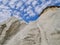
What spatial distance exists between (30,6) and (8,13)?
0.28 metres

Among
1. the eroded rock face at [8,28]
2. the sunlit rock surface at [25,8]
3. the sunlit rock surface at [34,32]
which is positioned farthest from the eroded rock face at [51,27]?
the sunlit rock surface at [25,8]

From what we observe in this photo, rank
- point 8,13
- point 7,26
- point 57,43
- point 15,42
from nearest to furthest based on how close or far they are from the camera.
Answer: point 57,43 < point 15,42 < point 7,26 < point 8,13

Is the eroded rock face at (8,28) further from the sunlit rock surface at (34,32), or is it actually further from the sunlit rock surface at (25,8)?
the sunlit rock surface at (25,8)

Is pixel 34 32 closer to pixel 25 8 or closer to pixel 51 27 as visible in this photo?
pixel 51 27

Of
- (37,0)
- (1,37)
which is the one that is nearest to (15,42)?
(1,37)

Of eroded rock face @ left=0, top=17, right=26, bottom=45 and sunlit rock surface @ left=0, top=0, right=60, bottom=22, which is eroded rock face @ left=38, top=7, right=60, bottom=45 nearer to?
eroded rock face @ left=0, top=17, right=26, bottom=45

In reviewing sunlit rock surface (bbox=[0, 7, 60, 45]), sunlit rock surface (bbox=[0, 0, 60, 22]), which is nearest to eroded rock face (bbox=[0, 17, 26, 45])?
sunlit rock surface (bbox=[0, 7, 60, 45])

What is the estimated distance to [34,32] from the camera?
3.72 ft

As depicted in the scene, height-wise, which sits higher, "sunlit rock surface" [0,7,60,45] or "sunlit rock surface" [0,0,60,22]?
"sunlit rock surface" [0,0,60,22]

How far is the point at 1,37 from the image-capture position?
1.02 meters

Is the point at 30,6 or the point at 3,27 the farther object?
the point at 30,6

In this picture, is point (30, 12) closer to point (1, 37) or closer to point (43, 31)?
point (43, 31)

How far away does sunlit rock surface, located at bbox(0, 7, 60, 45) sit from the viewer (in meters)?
1.01

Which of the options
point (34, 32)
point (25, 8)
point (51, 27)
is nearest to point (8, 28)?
point (34, 32)
